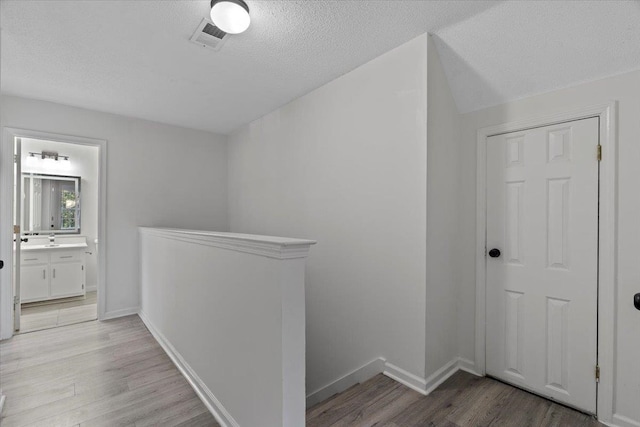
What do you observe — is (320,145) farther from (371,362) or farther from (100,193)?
(100,193)

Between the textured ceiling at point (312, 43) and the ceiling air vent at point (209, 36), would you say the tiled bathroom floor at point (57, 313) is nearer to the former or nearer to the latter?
the textured ceiling at point (312, 43)

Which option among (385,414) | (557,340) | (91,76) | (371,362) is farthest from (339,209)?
(91,76)

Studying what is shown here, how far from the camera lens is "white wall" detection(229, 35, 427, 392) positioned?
2.01 m

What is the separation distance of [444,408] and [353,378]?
73cm

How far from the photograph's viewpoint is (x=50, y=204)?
14.8 feet

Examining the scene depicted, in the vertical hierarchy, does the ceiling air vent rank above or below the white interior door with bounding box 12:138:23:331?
above

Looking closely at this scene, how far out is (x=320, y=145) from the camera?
2807 mm

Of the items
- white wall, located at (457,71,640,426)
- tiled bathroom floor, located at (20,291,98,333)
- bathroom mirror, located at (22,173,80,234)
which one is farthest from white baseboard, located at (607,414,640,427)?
bathroom mirror, located at (22,173,80,234)

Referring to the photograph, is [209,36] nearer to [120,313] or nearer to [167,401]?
[167,401]

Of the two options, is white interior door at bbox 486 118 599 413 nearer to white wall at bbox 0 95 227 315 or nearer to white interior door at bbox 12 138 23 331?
white wall at bbox 0 95 227 315

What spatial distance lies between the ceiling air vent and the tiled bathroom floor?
3.47 meters

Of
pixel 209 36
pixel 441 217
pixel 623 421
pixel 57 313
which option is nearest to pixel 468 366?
pixel 623 421

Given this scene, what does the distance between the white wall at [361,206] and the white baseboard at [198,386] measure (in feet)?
3.56

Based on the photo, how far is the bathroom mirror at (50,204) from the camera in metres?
4.37
